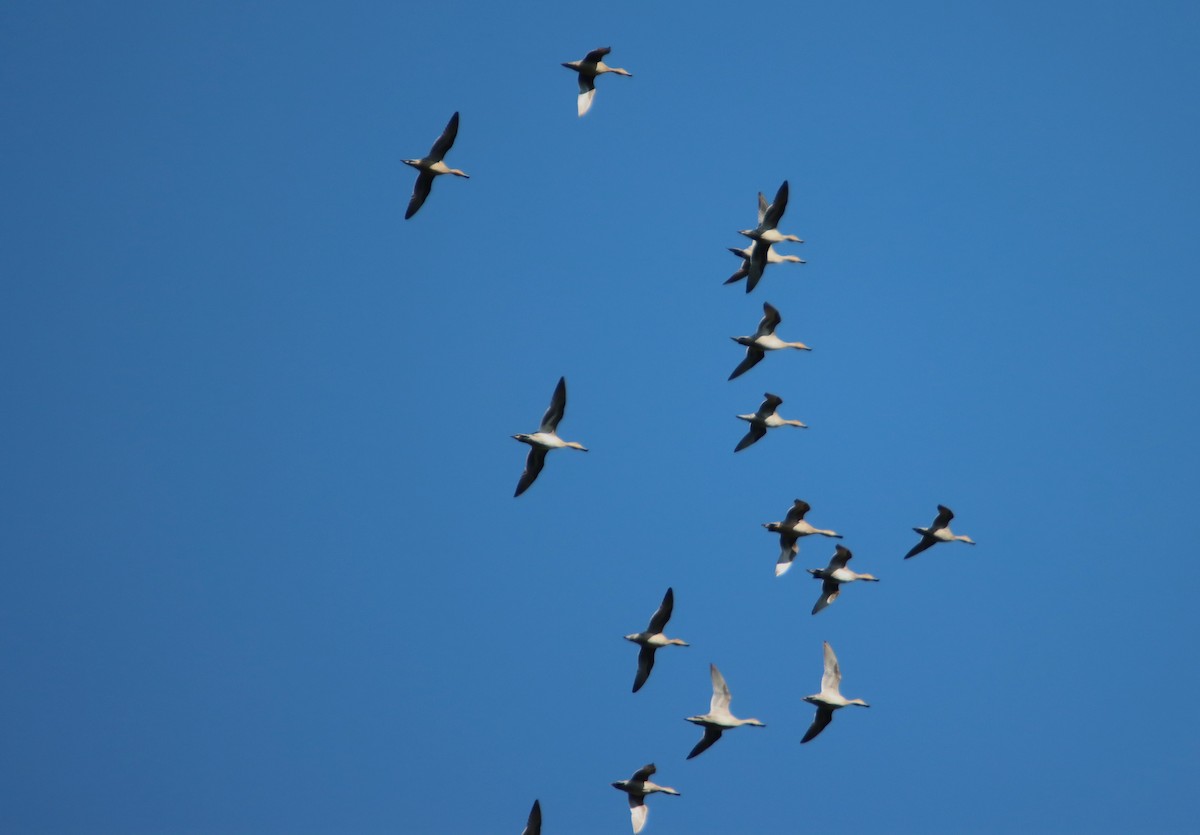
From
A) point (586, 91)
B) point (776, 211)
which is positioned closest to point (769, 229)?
point (776, 211)

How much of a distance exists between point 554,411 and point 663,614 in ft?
22.1

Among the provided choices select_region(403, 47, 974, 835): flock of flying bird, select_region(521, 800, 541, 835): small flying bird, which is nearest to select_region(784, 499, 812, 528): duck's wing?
select_region(403, 47, 974, 835): flock of flying bird

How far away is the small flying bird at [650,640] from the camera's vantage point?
56406 mm

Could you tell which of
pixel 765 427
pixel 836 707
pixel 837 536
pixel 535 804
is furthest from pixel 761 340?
pixel 535 804

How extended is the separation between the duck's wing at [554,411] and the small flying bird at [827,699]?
420 inches

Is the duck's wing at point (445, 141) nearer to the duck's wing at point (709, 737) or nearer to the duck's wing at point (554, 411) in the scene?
the duck's wing at point (554, 411)

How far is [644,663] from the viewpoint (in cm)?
5672

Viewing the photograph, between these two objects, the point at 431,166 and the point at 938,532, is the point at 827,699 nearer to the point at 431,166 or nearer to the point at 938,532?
the point at 938,532

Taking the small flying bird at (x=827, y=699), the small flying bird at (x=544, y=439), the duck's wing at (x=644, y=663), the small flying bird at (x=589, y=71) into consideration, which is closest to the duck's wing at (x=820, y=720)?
the small flying bird at (x=827, y=699)

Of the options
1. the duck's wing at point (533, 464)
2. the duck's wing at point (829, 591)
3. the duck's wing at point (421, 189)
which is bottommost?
the duck's wing at point (829, 591)

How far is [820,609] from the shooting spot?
61.2m

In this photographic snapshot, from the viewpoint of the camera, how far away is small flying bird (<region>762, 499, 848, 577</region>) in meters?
60.5

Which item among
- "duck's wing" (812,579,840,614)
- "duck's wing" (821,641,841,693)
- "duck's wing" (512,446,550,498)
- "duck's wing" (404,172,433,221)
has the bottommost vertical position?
"duck's wing" (821,641,841,693)

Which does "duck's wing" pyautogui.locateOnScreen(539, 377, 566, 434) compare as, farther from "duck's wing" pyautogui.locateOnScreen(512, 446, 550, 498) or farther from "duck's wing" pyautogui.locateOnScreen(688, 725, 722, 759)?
"duck's wing" pyautogui.locateOnScreen(688, 725, 722, 759)
